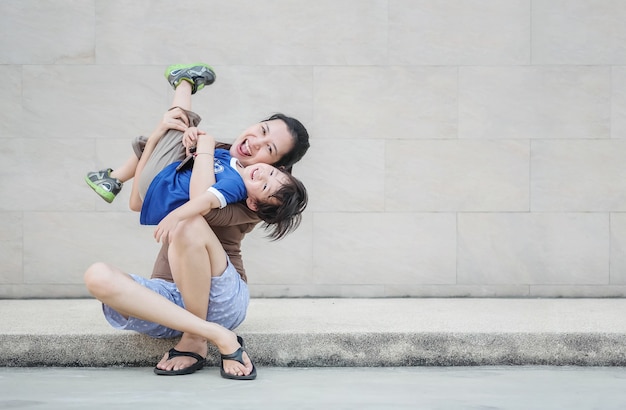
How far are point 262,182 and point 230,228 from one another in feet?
1.23

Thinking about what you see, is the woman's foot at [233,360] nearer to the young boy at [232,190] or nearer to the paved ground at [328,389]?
the paved ground at [328,389]

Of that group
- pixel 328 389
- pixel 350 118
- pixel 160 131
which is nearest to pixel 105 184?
pixel 160 131

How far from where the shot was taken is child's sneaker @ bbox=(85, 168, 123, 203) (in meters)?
3.86

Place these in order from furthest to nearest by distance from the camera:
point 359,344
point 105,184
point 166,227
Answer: point 359,344
point 105,184
point 166,227

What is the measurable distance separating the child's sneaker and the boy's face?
2.00 feet

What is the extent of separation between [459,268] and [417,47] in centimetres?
139

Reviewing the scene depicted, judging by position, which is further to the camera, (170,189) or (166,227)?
(170,189)

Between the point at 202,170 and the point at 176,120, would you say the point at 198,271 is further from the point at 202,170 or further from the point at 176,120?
the point at 176,120

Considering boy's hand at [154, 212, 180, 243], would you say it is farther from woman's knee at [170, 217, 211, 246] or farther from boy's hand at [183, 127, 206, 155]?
boy's hand at [183, 127, 206, 155]

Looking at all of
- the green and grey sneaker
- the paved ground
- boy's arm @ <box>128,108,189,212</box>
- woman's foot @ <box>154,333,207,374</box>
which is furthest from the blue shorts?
the green and grey sneaker

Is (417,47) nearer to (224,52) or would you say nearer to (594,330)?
(224,52)

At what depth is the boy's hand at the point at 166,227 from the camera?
3451 millimetres

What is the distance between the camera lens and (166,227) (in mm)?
3457

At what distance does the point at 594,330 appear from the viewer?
13.6 ft
